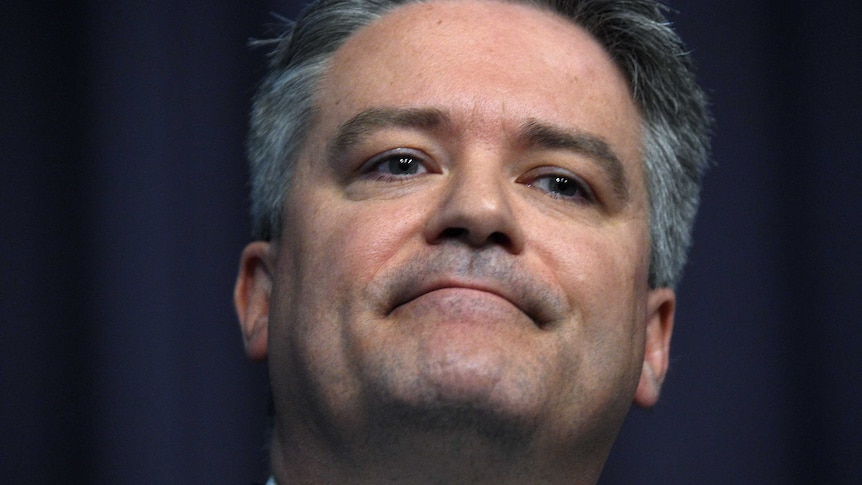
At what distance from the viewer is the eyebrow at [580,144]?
4.50 ft

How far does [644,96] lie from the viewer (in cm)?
161

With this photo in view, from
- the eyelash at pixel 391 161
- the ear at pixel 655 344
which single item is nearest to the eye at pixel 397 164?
the eyelash at pixel 391 161

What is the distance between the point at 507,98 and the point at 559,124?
0.09m

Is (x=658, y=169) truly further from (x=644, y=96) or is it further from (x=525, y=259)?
(x=525, y=259)

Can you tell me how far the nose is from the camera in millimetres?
1220

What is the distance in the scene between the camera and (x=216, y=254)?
2070mm

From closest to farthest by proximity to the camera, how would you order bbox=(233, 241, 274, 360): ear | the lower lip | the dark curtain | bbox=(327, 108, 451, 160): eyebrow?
the lower lip
bbox=(327, 108, 451, 160): eyebrow
bbox=(233, 241, 274, 360): ear
the dark curtain

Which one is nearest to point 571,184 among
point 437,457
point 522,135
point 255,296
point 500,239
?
point 522,135

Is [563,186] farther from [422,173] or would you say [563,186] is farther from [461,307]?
[461,307]

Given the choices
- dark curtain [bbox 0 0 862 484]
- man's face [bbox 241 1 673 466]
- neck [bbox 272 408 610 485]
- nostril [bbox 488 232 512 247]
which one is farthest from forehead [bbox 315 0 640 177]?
dark curtain [bbox 0 0 862 484]

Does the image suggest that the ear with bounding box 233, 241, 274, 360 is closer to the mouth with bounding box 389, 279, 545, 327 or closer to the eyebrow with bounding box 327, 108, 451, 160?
the eyebrow with bounding box 327, 108, 451, 160

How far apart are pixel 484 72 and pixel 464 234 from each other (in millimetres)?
277

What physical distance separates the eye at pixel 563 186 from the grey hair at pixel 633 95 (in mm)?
167

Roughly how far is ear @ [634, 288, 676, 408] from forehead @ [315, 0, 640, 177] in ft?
0.86
